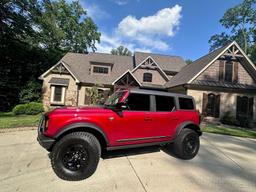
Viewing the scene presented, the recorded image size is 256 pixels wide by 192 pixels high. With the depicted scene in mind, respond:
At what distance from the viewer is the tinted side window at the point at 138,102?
196 inches

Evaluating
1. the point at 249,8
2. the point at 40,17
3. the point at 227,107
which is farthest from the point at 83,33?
the point at 249,8

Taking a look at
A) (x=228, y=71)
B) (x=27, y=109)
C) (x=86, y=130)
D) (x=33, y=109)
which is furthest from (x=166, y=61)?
(x=86, y=130)

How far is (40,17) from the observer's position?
821 inches

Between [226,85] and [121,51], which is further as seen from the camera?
[121,51]

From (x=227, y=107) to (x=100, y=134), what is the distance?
16.1 metres

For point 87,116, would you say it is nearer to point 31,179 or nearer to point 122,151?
point 31,179

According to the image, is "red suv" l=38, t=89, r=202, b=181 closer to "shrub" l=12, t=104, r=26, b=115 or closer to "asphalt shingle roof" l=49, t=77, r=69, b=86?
"shrub" l=12, t=104, r=26, b=115

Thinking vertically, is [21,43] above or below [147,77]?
above

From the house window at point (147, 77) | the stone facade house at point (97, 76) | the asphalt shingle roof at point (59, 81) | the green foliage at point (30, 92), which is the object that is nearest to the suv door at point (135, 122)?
the stone facade house at point (97, 76)

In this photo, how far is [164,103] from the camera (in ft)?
18.1

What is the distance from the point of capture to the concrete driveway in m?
3.77

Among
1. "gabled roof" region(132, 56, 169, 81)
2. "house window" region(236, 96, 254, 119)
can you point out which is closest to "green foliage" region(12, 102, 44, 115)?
"gabled roof" region(132, 56, 169, 81)

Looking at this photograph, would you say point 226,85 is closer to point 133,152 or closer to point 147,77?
point 147,77

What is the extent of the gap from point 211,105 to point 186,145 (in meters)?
12.9
